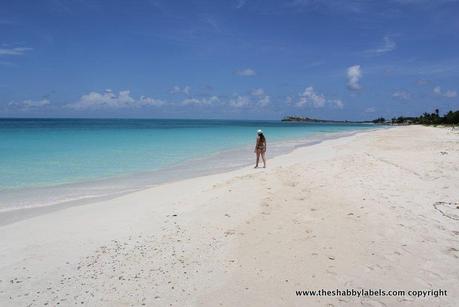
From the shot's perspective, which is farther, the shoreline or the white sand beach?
the shoreline

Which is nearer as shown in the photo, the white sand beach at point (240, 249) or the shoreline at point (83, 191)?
the white sand beach at point (240, 249)

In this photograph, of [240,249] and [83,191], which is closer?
[240,249]

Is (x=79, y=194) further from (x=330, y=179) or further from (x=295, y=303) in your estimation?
(x=295, y=303)

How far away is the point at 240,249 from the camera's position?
5.25 metres

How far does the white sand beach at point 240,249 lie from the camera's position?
4113mm

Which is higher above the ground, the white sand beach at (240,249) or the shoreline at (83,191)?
the white sand beach at (240,249)

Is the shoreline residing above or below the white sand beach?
below

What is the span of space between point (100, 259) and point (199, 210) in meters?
2.66

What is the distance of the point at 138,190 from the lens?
1043 centimetres

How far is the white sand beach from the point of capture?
411 centimetres

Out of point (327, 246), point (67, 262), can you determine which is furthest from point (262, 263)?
point (67, 262)

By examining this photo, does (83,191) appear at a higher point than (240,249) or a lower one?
lower

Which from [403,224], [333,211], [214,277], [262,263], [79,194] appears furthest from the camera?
[79,194]

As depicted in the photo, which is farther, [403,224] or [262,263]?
[403,224]
